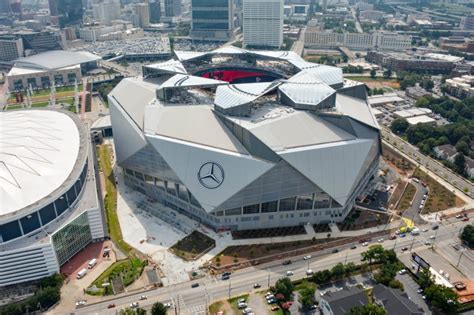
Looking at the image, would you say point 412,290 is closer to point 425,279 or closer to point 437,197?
point 425,279

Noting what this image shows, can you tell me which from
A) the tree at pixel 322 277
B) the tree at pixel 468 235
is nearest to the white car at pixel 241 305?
the tree at pixel 322 277

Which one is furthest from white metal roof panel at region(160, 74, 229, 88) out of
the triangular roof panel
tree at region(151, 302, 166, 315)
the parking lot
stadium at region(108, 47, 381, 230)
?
the parking lot

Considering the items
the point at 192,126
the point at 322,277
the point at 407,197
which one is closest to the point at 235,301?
the point at 322,277

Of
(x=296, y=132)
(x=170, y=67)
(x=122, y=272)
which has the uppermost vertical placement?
(x=170, y=67)

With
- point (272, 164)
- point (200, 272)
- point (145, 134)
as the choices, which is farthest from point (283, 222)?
point (145, 134)

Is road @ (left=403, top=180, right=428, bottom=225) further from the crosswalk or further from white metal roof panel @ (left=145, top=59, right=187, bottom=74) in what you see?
white metal roof panel @ (left=145, top=59, right=187, bottom=74)

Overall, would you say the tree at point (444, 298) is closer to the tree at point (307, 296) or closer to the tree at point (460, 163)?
the tree at point (307, 296)
